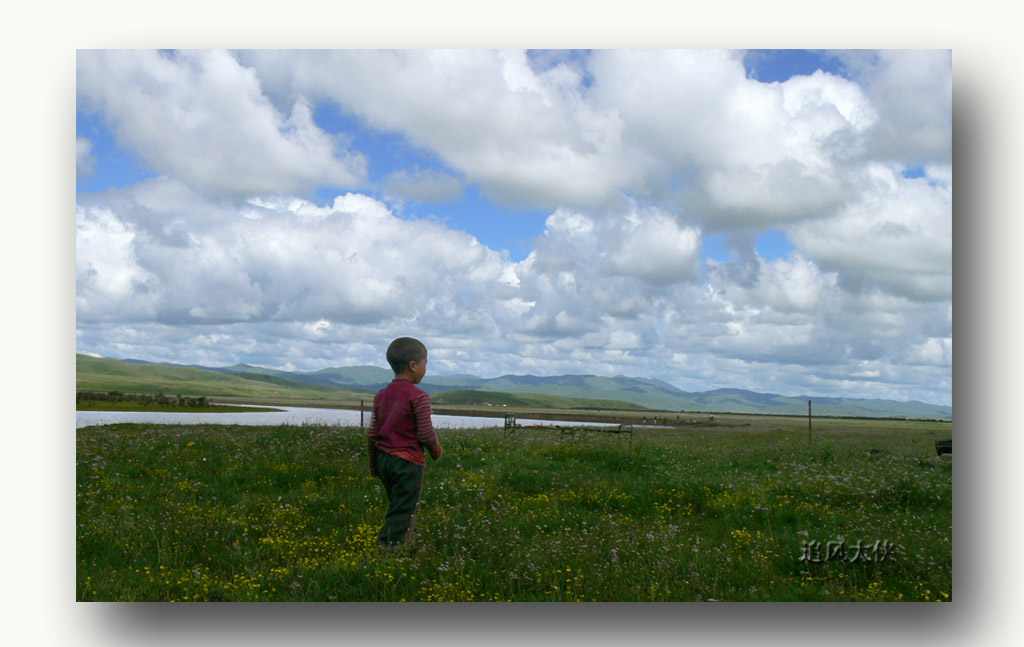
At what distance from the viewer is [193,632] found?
757cm

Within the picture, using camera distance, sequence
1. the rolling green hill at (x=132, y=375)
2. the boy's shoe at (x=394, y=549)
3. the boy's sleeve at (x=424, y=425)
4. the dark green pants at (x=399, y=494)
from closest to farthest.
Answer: the boy's sleeve at (x=424, y=425) < the dark green pants at (x=399, y=494) < the boy's shoe at (x=394, y=549) < the rolling green hill at (x=132, y=375)

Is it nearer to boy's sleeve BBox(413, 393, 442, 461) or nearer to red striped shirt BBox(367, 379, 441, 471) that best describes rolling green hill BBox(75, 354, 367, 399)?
red striped shirt BBox(367, 379, 441, 471)

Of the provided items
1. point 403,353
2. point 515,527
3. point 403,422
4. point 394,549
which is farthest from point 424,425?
point 515,527

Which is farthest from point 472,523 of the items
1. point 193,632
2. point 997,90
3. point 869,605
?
point 997,90

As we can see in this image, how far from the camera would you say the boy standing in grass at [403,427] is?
6414 mm

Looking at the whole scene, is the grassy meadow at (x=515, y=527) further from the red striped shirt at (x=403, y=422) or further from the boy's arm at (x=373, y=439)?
the red striped shirt at (x=403, y=422)

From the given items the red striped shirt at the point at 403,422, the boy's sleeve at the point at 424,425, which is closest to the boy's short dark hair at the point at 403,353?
the red striped shirt at the point at 403,422

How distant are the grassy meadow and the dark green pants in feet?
0.78

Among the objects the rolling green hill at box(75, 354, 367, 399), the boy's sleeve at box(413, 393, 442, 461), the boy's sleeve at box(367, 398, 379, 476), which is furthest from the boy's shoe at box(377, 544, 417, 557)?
the rolling green hill at box(75, 354, 367, 399)

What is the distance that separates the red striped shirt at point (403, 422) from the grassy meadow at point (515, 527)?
1.18 meters

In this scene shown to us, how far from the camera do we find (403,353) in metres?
6.46

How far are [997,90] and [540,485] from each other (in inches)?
336

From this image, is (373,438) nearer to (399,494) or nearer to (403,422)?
(403,422)

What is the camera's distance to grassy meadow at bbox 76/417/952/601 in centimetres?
671
